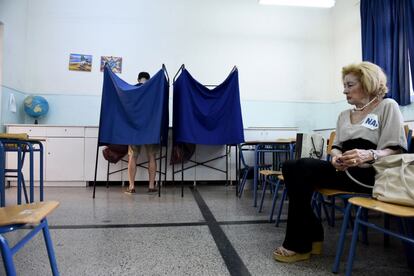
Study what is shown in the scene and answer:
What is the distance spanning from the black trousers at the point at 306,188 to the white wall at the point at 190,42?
324 cm

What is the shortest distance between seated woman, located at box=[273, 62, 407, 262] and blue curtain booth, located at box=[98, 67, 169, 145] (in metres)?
1.91

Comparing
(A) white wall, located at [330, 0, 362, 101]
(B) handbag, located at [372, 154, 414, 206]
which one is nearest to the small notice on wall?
(B) handbag, located at [372, 154, 414, 206]

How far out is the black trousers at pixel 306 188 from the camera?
127 cm

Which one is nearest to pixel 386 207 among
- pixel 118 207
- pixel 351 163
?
pixel 351 163

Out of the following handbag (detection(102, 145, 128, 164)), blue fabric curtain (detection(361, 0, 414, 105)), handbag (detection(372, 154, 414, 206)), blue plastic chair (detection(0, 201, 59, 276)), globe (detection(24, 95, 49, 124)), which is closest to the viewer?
blue plastic chair (detection(0, 201, 59, 276))

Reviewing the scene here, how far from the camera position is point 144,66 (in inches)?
167

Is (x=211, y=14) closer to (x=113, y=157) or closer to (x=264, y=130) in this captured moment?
(x=264, y=130)

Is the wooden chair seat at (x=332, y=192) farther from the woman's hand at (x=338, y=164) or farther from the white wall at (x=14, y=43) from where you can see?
the white wall at (x=14, y=43)

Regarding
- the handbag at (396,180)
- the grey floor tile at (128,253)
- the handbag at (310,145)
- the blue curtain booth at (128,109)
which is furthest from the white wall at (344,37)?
the grey floor tile at (128,253)

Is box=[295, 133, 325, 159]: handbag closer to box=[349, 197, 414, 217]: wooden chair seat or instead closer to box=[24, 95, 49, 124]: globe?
box=[349, 197, 414, 217]: wooden chair seat

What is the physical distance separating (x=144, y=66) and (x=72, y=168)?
189cm

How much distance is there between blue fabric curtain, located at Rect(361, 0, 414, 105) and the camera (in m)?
3.01

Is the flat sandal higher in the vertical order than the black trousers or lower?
lower

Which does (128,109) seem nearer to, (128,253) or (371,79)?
(128,253)
